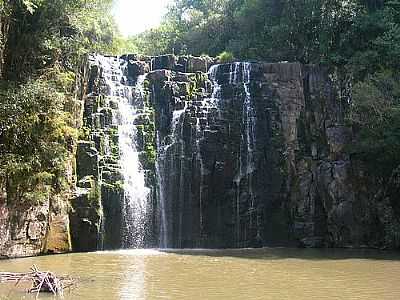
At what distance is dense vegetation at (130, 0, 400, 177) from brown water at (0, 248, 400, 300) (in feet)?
14.3

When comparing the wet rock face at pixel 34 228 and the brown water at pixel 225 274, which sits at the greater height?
the wet rock face at pixel 34 228

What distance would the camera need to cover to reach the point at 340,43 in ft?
78.6

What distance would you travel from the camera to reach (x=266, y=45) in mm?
27297

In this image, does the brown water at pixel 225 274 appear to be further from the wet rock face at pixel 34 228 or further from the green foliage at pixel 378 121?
the green foliage at pixel 378 121

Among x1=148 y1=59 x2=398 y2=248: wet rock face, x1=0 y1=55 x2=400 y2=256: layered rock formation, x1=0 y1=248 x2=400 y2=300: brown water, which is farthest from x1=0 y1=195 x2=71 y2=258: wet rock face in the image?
x1=148 y1=59 x2=398 y2=248: wet rock face

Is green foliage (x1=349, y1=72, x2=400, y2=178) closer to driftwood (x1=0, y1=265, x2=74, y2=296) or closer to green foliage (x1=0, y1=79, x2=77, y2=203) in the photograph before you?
green foliage (x1=0, y1=79, x2=77, y2=203)

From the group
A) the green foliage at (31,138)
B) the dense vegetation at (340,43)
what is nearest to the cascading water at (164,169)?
the green foliage at (31,138)

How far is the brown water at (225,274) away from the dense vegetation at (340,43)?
4.37 meters

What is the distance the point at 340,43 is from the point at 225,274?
14.1m

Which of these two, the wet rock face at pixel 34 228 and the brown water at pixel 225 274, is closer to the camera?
the brown water at pixel 225 274

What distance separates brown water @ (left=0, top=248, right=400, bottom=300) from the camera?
35.0 ft

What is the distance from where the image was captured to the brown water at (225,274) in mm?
10672

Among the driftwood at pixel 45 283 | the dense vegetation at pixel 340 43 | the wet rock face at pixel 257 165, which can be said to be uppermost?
the dense vegetation at pixel 340 43

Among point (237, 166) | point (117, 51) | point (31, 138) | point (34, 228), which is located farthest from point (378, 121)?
point (34, 228)
